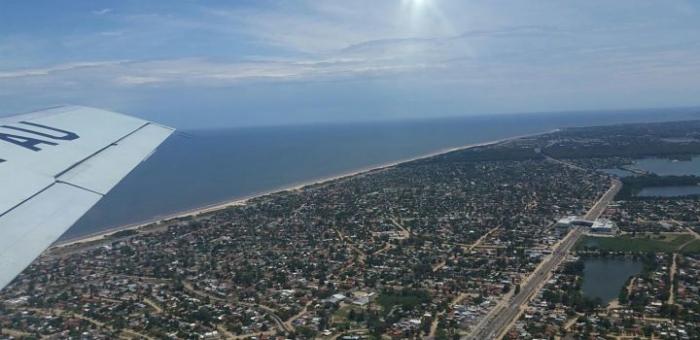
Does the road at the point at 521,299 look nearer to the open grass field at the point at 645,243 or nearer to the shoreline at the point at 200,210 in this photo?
the open grass field at the point at 645,243

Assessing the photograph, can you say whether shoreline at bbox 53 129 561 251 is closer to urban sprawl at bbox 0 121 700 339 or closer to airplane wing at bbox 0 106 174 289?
urban sprawl at bbox 0 121 700 339

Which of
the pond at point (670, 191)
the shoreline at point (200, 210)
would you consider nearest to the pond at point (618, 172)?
the pond at point (670, 191)

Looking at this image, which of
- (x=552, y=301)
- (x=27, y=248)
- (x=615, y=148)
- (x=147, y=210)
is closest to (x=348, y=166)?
(x=147, y=210)

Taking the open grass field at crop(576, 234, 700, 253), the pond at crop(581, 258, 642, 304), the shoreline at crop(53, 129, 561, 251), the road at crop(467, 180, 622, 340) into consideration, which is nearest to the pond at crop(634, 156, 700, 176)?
the open grass field at crop(576, 234, 700, 253)

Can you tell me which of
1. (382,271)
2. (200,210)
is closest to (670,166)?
(382,271)

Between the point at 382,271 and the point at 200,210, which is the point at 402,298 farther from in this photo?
the point at 200,210
